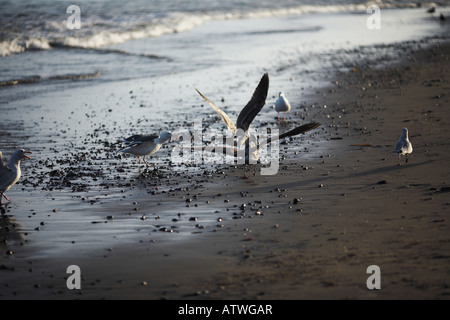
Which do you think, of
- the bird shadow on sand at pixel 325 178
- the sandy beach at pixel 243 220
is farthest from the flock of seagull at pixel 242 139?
the sandy beach at pixel 243 220

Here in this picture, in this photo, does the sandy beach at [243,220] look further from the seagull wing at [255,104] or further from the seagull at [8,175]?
the seagull wing at [255,104]

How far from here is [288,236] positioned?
7008 millimetres

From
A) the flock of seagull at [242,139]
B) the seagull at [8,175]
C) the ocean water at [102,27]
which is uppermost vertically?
the ocean water at [102,27]

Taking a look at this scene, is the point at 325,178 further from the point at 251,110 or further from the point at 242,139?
the point at 251,110

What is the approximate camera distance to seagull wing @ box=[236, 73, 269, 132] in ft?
31.9

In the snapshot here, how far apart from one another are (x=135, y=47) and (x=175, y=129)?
1444 centimetres

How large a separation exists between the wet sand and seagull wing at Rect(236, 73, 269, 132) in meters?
0.87

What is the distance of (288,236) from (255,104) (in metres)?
3.35

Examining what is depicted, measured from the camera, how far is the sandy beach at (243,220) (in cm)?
584

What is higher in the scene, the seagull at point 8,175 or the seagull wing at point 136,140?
the seagull wing at point 136,140

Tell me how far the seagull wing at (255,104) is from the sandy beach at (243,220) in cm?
89

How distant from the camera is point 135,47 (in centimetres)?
2647

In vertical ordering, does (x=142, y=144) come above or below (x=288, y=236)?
above

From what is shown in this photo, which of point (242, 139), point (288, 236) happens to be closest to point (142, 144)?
point (242, 139)
